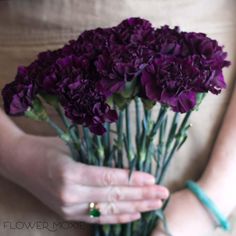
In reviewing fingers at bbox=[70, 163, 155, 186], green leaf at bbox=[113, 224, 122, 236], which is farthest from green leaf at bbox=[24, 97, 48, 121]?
green leaf at bbox=[113, 224, 122, 236]

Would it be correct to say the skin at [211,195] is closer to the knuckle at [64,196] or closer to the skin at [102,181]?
the skin at [102,181]

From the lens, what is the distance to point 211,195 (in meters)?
0.65

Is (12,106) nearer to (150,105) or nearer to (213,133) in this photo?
(150,105)

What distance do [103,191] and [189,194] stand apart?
149 millimetres

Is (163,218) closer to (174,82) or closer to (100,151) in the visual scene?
(100,151)

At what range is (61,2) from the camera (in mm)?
672

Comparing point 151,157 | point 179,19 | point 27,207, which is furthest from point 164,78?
point 27,207

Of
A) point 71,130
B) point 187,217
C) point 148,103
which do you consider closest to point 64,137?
point 71,130

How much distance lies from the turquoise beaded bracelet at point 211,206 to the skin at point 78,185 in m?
0.08

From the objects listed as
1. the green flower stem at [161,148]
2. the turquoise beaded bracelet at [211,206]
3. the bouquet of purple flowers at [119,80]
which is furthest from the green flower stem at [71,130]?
the turquoise beaded bracelet at [211,206]

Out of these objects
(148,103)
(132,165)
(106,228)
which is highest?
(148,103)

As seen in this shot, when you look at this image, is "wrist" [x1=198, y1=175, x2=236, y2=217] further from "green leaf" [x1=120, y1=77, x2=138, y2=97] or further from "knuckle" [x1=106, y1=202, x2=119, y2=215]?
"green leaf" [x1=120, y1=77, x2=138, y2=97]

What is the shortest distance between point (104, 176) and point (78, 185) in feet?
0.14

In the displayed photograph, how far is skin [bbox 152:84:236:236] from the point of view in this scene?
2.09 ft
